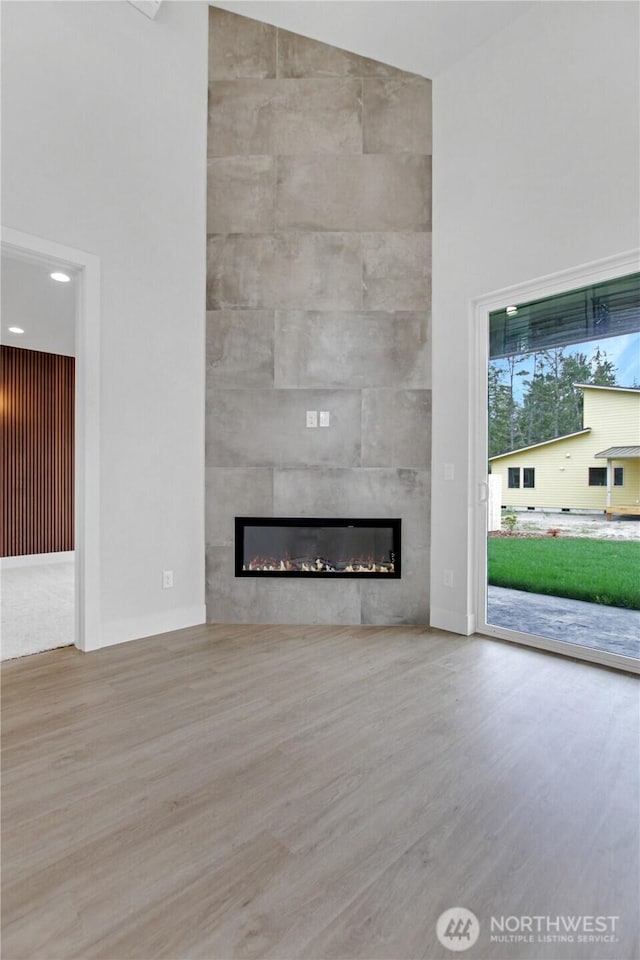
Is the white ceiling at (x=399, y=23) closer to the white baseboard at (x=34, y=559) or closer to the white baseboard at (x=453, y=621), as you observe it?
the white baseboard at (x=453, y=621)

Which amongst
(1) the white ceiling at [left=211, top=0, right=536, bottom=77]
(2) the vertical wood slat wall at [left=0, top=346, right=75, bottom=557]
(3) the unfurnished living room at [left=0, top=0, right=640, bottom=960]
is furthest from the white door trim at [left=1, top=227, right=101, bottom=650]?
(2) the vertical wood slat wall at [left=0, top=346, right=75, bottom=557]

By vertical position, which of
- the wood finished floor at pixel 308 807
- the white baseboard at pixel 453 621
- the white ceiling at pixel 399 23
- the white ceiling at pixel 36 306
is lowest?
the wood finished floor at pixel 308 807

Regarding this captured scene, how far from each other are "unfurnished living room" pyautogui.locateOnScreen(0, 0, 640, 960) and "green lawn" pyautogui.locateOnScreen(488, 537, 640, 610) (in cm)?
2

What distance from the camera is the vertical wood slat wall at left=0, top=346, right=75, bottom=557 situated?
244 inches

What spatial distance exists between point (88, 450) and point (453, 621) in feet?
8.65

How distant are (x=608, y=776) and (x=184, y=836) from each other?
148 centimetres

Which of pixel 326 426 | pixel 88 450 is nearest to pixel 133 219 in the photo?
pixel 88 450

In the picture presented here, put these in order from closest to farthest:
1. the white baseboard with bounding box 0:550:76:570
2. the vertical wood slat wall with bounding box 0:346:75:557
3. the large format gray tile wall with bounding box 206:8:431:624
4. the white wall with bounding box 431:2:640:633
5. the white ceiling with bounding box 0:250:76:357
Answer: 1. the white wall with bounding box 431:2:640:633
2. the large format gray tile wall with bounding box 206:8:431:624
3. the white ceiling with bounding box 0:250:76:357
4. the white baseboard with bounding box 0:550:76:570
5. the vertical wood slat wall with bounding box 0:346:75:557

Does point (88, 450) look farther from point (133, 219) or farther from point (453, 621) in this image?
point (453, 621)

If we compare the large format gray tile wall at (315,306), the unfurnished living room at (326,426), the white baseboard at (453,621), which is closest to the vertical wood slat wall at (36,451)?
the unfurnished living room at (326,426)

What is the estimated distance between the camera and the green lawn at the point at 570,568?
2717 mm

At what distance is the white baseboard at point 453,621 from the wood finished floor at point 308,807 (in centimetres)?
57

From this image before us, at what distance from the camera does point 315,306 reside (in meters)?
3.45

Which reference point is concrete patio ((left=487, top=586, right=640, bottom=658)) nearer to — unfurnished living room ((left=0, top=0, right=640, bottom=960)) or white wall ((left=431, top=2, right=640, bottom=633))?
unfurnished living room ((left=0, top=0, right=640, bottom=960))
